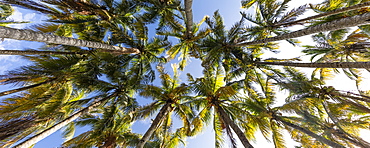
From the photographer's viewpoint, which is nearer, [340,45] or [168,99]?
[340,45]

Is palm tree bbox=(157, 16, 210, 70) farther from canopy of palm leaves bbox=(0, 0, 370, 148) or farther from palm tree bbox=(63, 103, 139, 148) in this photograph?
palm tree bbox=(63, 103, 139, 148)

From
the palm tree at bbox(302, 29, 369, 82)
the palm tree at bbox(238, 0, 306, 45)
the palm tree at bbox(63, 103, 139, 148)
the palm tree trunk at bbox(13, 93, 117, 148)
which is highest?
the palm tree at bbox(238, 0, 306, 45)

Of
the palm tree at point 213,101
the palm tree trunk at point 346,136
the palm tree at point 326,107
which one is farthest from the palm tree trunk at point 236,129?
the palm tree trunk at point 346,136

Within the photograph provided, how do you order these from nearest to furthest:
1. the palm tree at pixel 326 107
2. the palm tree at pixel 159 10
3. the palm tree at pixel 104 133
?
the palm tree at pixel 326 107
the palm tree at pixel 104 133
the palm tree at pixel 159 10

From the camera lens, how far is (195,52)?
10.0 m

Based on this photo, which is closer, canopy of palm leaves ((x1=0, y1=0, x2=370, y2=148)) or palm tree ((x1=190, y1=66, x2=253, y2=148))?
canopy of palm leaves ((x1=0, y1=0, x2=370, y2=148))

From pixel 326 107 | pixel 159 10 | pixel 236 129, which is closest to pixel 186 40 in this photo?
pixel 159 10

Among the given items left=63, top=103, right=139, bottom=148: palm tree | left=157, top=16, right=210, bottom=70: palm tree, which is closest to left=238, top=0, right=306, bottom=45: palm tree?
left=157, top=16, right=210, bottom=70: palm tree

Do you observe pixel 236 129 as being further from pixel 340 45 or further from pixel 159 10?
pixel 159 10

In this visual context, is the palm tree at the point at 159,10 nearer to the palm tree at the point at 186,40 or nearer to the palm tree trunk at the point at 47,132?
the palm tree at the point at 186,40

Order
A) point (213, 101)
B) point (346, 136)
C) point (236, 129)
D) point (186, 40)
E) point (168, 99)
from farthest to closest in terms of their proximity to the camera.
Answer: point (186, 40), point (168, 99), point (213, 101), point (236, 129), point (346, 136)

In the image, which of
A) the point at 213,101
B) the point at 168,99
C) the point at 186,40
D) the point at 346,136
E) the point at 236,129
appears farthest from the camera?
the point at 186,40

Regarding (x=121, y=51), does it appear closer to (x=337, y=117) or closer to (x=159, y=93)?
(x=159, y=93)

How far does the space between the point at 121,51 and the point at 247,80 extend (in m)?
6.89
